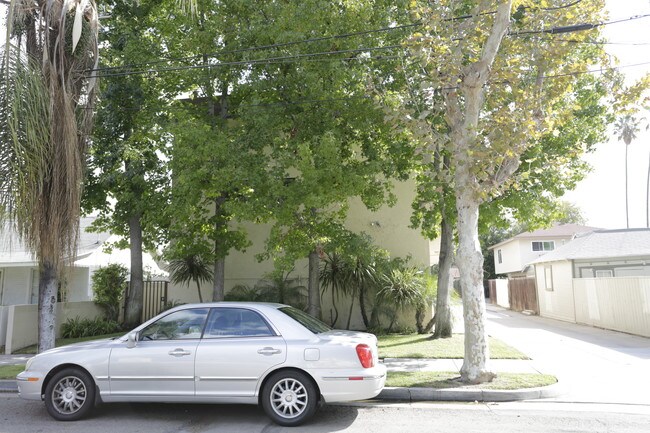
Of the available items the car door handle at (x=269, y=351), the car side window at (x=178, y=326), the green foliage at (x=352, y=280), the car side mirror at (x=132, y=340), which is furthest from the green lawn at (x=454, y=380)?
the green foliage at (x=352, y=280)

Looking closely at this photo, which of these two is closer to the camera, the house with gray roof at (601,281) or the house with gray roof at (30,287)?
the house with gray roof at (30,287)

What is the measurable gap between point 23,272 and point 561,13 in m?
19.7

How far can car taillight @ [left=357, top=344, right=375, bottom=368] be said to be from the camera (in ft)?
21.1

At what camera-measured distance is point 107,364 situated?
6.77 meters

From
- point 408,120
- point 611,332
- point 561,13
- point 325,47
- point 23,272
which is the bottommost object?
point 611,332

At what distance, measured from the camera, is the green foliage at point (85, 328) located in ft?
51.4

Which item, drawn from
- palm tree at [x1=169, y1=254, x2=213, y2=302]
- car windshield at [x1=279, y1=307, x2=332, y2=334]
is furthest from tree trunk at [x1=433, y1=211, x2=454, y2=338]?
car windshield at [x1=279, y1=307, x2=332, y2=334]

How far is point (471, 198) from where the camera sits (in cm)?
906

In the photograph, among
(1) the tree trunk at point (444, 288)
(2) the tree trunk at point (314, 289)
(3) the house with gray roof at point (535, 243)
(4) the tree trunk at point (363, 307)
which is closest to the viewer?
(2) the tree trunk at point (314, 289)

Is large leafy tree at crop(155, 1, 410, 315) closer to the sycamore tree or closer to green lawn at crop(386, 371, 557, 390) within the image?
the sycamore tree

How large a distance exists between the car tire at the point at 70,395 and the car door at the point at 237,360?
1530 millimetres

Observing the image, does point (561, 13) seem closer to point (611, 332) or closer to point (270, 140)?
point (270, 140)

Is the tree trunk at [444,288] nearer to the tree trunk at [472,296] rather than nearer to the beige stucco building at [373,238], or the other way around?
the beige stucco building at [373,238]

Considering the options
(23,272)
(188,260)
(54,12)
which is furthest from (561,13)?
(23,272)
